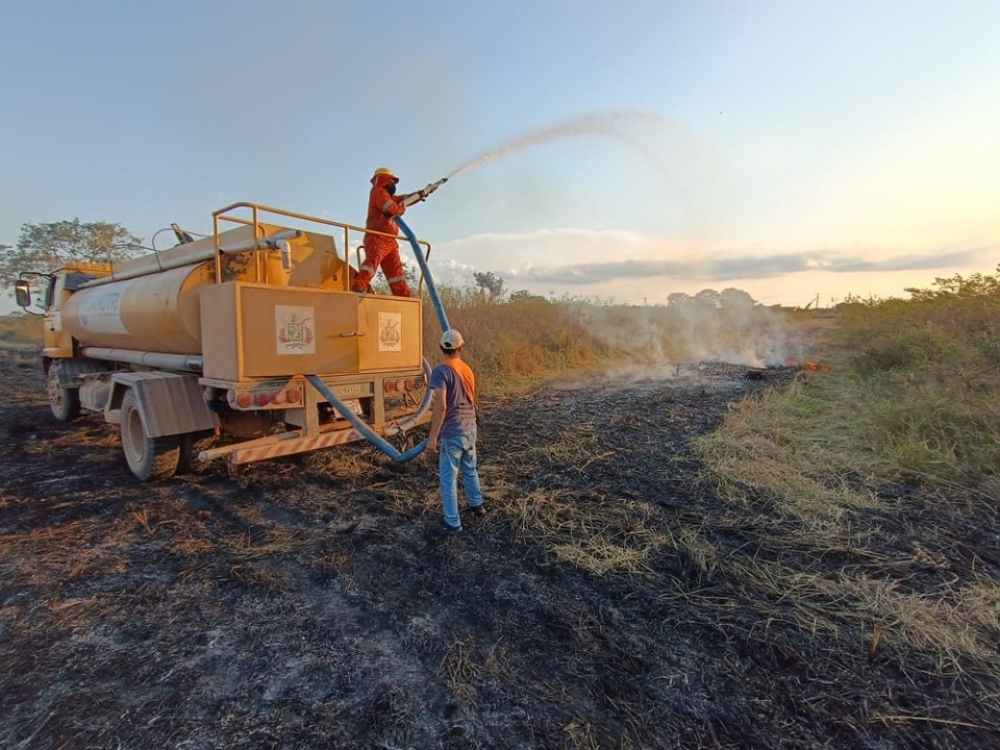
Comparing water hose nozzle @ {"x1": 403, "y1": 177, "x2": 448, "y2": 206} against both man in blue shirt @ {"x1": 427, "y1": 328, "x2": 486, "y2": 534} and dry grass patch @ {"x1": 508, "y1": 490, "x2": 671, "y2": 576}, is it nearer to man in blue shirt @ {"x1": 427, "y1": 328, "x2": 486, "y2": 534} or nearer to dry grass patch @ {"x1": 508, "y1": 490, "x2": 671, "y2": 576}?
man in blue shirt @ {"x1": 427, "y1": 328, "x2": 486, "y2": 534}

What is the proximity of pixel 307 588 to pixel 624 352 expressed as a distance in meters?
16.4

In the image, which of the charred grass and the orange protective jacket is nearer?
the charred grass

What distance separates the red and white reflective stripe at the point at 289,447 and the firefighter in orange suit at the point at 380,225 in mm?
1758

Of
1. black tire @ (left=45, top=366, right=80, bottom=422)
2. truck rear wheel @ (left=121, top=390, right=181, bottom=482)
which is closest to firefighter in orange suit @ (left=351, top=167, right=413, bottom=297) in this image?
truck rear wheel @ (left=121, top=390, right=181, bottom=482)

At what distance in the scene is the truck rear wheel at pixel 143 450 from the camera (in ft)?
16.9

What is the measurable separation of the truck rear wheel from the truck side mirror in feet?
16.5

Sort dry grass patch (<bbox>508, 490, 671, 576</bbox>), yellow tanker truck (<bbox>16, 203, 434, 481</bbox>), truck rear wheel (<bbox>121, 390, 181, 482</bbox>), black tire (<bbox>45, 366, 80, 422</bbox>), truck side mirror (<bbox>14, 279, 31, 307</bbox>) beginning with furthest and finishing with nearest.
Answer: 1. truck side mirror (<bbox>14, 279, 31, 307</bbox>)
2. black tire (<bbox>45, 366, 80, 422</bbox>)
3. truck rear wheel (<bbox>121, 390, 181, 482</bbox>)
4. yellow tanker truck (<bbox>16, 203, 434, 481</bbox>)
5. dry grass patch (<bbox>508, 490, 671, 576</bbox>)

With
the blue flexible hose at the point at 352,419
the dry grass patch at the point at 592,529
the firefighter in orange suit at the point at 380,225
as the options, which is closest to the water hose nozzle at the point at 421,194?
the firefighter in orange suit at the point at 380,225

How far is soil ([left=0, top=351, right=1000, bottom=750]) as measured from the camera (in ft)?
6.95

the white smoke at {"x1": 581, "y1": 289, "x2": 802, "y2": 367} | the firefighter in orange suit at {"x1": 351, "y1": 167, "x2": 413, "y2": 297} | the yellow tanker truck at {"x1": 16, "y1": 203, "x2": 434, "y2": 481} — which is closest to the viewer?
the yellow tanker truck at {"x1": 16, "y1": 203, "x2": 434, "y2": 481}

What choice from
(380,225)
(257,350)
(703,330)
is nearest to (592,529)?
(257,350)

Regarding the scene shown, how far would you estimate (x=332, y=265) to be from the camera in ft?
18.3

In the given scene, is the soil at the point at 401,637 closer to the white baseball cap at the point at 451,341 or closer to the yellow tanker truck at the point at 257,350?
the yellow tanker truck at the point at 257,350

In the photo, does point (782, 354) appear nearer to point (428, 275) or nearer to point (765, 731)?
point (428, 275)
